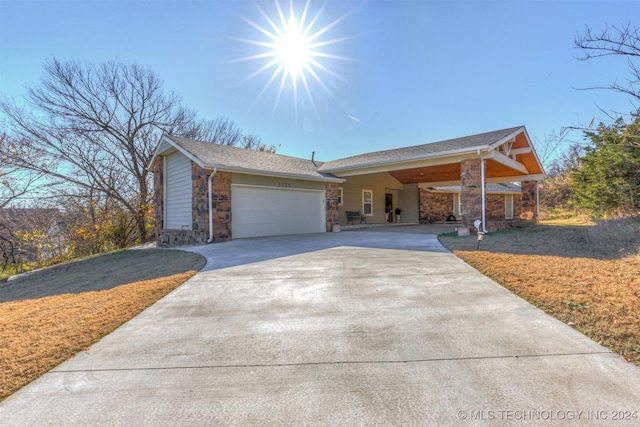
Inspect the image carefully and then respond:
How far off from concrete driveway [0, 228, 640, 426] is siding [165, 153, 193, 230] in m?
7.64

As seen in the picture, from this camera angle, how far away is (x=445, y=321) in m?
3.22

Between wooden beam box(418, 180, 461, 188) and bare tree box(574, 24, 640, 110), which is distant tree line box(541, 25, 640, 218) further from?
wooden beam box(418, 180, 461, 188)

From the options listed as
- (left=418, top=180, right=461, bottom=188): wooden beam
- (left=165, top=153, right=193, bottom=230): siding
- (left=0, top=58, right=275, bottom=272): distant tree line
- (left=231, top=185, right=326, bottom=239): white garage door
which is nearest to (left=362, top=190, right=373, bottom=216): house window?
(left=418, top=180, right=461, bottom=188): wooden beam

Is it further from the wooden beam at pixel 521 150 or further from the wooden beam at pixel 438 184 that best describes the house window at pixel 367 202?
the wooden beam at pixel 521 150

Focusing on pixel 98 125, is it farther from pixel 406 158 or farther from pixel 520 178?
pixel 520 178

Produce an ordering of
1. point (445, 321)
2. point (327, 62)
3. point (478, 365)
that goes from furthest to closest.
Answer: point (327, 62) → point (445, 321) → point (478, 365)

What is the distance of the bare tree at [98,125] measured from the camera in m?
14.3

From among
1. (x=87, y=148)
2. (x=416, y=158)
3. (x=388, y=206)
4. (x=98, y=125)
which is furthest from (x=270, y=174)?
(x=98, y=125)

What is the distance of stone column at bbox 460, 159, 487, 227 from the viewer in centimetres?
1003

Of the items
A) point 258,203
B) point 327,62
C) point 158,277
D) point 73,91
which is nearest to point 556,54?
point 327,62

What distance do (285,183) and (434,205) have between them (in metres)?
12.0

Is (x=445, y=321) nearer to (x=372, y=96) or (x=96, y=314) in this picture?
(x=96, y=314)

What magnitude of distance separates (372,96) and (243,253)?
9219mm

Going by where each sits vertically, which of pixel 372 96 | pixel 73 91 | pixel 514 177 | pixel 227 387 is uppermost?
pixel 73 91
